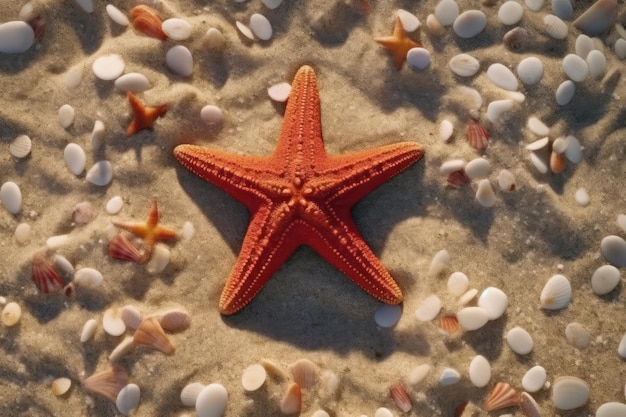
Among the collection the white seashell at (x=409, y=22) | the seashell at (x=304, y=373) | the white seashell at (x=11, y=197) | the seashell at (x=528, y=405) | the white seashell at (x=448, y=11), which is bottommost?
the seashell at (x=528, y=405)

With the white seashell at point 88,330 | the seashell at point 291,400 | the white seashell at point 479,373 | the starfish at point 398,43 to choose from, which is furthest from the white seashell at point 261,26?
the white seashell at point 479,373

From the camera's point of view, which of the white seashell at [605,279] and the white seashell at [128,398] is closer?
the white seashell at [128,398]

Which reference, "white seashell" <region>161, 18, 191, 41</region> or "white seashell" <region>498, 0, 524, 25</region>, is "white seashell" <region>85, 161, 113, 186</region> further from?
"white seashell" <region>498, 0, 524, 25</region>

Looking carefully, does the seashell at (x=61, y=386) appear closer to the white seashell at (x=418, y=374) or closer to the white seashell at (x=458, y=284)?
the white seashell at (x=418, y=374)

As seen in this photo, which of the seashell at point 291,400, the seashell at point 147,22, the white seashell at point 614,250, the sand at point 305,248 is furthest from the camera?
the seashell at point 147,22

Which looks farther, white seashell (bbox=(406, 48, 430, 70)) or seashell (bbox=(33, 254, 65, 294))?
white seashell (bbox=(406, 48, 430, 70))

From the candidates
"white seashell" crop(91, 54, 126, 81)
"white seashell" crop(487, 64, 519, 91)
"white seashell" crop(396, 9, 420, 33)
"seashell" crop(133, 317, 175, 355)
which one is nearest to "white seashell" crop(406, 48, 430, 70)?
"white seashell" crop(396, 9, 420, 33)
